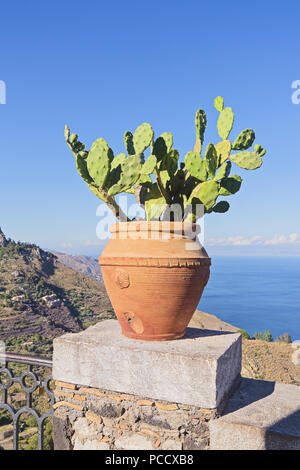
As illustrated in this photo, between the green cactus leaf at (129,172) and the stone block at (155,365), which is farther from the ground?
the green cactus leaf at (129,172)

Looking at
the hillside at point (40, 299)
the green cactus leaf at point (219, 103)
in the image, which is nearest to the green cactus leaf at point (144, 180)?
the green cactus leaf at point (219, 103)

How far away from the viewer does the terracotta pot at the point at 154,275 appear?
228 cm

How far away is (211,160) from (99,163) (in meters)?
0.75

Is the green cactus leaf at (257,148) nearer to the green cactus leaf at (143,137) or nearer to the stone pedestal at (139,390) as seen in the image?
the green cactus leaf at (143,137)

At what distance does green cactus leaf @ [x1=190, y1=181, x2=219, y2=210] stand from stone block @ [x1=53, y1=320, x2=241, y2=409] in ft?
3.31

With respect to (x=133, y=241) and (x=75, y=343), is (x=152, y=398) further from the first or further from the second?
(x=133, y=241)

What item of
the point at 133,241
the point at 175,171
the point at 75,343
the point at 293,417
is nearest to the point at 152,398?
the point at 75,343

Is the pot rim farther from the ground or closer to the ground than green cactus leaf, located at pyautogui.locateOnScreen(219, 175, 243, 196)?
closer to the ground

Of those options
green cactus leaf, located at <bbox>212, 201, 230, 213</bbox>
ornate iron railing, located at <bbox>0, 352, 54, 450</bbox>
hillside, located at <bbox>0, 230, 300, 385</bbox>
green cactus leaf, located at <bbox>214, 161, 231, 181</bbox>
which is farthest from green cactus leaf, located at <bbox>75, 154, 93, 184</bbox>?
hillside, located at <bbox>0, 230, 300, 385</bbox>

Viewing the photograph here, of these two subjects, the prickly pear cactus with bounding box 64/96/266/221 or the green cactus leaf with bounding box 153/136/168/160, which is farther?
the green cactus leaf with bounding box 153/136/168/160

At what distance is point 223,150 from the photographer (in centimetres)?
264

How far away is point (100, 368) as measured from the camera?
2291 mm

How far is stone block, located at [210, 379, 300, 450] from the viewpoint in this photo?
1.90 m

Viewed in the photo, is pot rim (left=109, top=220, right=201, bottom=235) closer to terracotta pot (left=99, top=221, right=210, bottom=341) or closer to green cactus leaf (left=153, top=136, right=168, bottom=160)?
terracotta pot (left=99, top=221, right=210, bottom=341)
